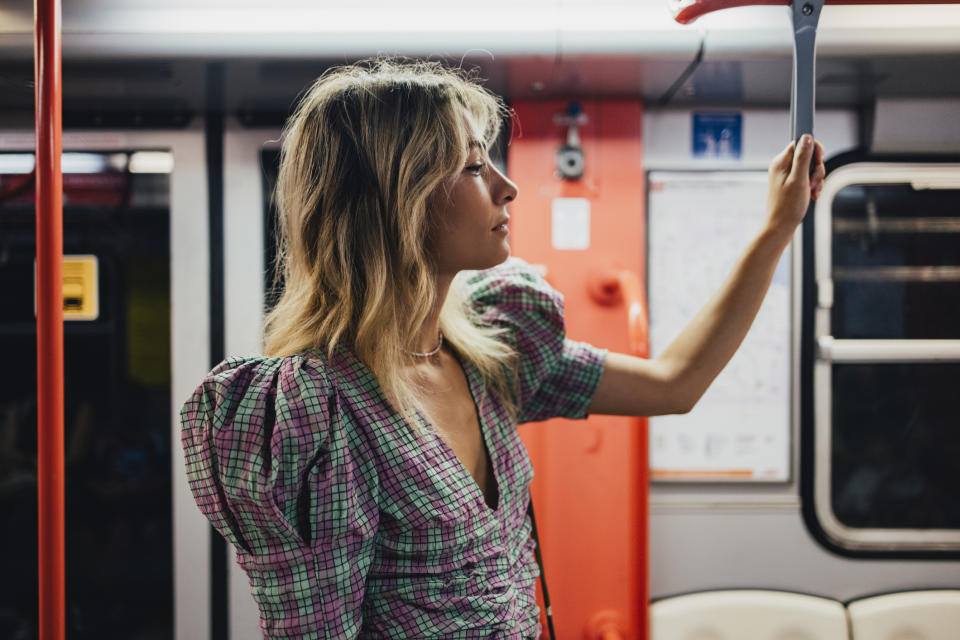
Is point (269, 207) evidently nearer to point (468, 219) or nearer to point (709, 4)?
point (468, 219)

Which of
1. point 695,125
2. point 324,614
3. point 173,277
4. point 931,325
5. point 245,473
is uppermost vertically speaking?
point 695,125

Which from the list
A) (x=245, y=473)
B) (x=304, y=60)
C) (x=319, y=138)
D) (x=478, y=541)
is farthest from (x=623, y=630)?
(x=304, y=60)

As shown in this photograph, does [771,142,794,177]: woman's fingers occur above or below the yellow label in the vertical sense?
above

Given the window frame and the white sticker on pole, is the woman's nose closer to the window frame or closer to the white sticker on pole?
the white sticker on pole

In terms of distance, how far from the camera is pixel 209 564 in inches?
94.3

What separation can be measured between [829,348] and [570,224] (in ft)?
3.27

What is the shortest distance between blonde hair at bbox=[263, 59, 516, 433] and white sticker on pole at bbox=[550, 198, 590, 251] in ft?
3.57

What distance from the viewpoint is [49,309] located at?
2.99 ft

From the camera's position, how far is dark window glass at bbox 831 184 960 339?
7.66ft

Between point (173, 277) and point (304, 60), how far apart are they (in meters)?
0.98

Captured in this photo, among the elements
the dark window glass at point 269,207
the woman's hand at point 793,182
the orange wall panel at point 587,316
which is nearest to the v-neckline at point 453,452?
the woman's hand at point 793,182

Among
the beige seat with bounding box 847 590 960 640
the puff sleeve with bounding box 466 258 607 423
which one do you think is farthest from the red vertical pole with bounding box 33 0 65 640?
the beige seat with bounding box 847 590 960 640

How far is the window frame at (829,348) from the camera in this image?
232 cm

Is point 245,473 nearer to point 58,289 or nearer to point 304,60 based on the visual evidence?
point 58,289
